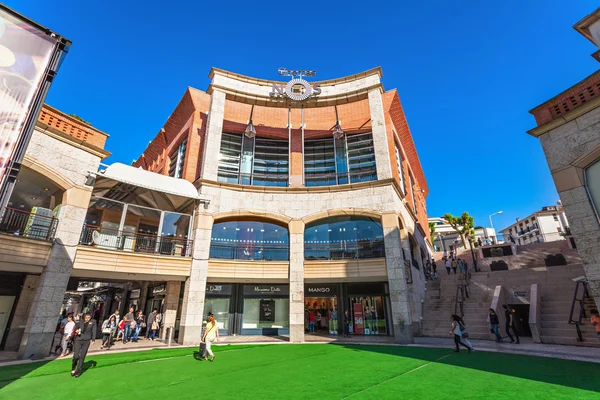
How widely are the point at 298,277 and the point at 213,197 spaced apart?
755 cm

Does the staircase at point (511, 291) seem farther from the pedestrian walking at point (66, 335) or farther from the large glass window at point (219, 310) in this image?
the pedestrian walking at point (66, 335)

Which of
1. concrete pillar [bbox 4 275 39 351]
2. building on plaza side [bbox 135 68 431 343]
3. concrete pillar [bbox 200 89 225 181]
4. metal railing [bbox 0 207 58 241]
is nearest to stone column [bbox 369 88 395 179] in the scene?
building on plaza side [bbox 135 68 431 343]

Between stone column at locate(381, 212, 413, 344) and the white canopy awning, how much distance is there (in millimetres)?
→ 11851

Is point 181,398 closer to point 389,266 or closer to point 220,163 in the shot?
point 389,266

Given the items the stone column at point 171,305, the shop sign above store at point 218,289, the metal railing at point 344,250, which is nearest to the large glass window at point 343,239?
the metal railing at point 344,250

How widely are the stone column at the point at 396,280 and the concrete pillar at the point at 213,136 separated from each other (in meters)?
11.8

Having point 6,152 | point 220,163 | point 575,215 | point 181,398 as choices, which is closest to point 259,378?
point 181,398

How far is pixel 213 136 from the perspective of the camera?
20.3 m

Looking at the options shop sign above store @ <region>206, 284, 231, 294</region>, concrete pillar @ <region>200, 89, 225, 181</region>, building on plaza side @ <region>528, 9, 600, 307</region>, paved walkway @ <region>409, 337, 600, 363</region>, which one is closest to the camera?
paved walkway @ <region>409, 337, 600, 363</region>

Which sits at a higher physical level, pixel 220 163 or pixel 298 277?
pixel 220 163

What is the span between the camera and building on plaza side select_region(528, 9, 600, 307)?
10.3 metres

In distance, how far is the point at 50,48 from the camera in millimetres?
7402

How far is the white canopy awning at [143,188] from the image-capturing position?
1552 centimetres

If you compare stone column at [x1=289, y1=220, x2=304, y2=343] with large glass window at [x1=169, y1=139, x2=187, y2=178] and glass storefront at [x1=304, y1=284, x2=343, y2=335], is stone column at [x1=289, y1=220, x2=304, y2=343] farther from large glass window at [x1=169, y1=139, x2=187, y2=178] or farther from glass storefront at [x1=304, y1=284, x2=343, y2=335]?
large glass window at [x1=169, y1=139, x2=187, y2=178]
